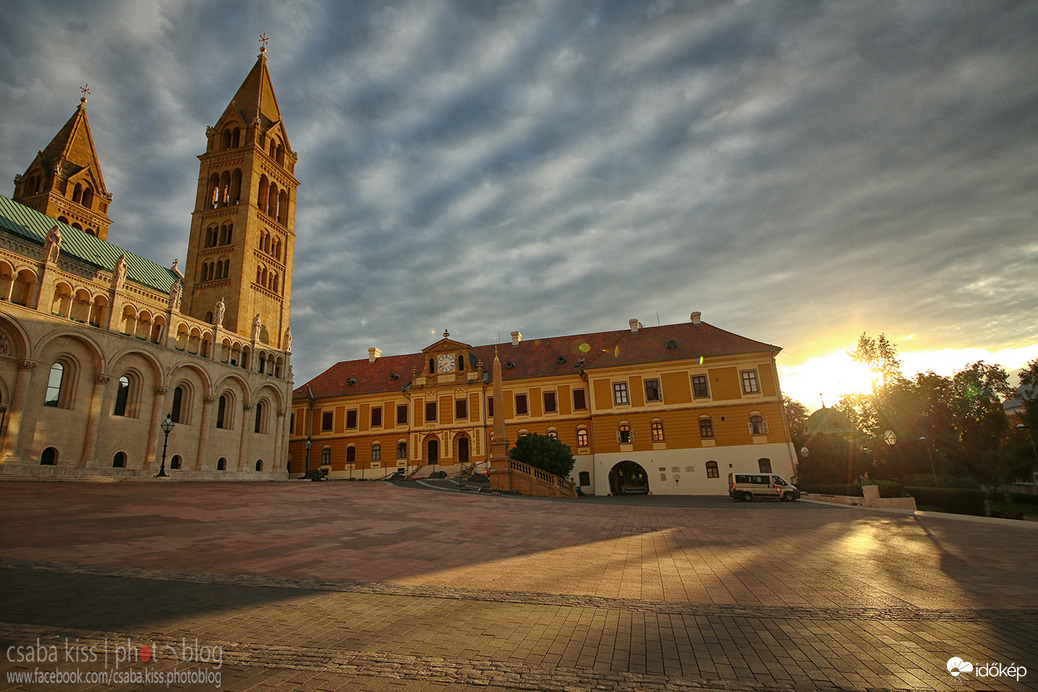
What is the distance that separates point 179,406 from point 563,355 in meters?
30.9

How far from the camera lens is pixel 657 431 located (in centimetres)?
3919

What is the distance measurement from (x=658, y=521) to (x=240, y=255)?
43.3 metres

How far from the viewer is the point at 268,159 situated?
4978 centimetres

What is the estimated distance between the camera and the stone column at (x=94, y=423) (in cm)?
2933

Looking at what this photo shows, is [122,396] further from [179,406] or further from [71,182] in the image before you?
[71,182]

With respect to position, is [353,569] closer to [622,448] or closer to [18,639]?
[18,639]

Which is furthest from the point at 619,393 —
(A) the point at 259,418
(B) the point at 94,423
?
(B) the point at 94,423

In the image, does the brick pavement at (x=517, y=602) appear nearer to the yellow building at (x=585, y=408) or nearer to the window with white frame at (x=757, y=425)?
the yellow building at (x=585, y=408)

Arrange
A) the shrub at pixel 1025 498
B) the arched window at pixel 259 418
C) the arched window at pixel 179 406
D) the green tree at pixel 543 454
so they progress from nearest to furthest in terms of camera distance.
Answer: the green tree at pixel 543 454 < the shrub at pixel 1025 498 < the arched window at pixel 179 406 < the arched window at pixel 259 418

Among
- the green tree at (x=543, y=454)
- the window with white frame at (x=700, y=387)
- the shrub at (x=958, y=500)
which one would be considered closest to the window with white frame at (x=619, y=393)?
the window with white frame at (x=700, y=387)

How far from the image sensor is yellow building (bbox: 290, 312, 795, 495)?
37.8 metres

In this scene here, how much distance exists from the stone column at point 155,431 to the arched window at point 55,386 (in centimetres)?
533

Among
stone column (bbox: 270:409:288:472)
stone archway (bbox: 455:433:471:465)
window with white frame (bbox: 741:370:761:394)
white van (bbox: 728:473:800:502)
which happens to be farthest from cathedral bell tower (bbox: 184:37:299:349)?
window with white frame (bbox: 741:370:761:394)

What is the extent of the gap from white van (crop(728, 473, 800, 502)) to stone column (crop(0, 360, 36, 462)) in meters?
40.0
